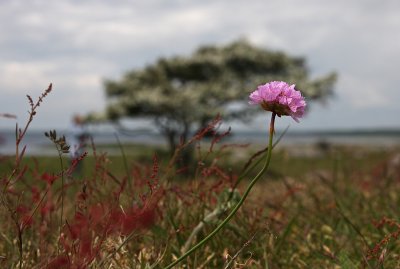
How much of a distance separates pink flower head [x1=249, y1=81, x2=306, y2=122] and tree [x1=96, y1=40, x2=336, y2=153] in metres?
23.4

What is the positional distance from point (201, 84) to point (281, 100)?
26.1 meters

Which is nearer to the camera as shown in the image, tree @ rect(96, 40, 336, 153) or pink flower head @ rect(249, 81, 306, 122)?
pink flower head @ rect(249, 81, 306, 122)

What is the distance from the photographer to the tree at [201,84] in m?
26.6

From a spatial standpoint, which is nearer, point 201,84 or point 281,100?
point 281,100

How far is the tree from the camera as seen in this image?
87.1ft

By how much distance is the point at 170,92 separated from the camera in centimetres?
2731

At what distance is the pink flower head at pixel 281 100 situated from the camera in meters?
2.44

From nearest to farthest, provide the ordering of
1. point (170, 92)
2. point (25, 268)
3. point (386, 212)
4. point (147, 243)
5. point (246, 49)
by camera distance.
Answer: point (25, 268) → point (147, 243) → point (386, 212) → point (170, 92) → point (246, 49)

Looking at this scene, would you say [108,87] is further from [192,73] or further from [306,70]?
[306,70]

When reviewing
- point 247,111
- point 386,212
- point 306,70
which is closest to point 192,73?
point 247,111

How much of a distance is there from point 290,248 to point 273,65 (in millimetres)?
26121

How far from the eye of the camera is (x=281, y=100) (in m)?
2.43

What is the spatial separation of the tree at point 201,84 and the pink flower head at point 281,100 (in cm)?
2338

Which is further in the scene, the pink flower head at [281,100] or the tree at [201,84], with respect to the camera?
the tree at [201,84]
